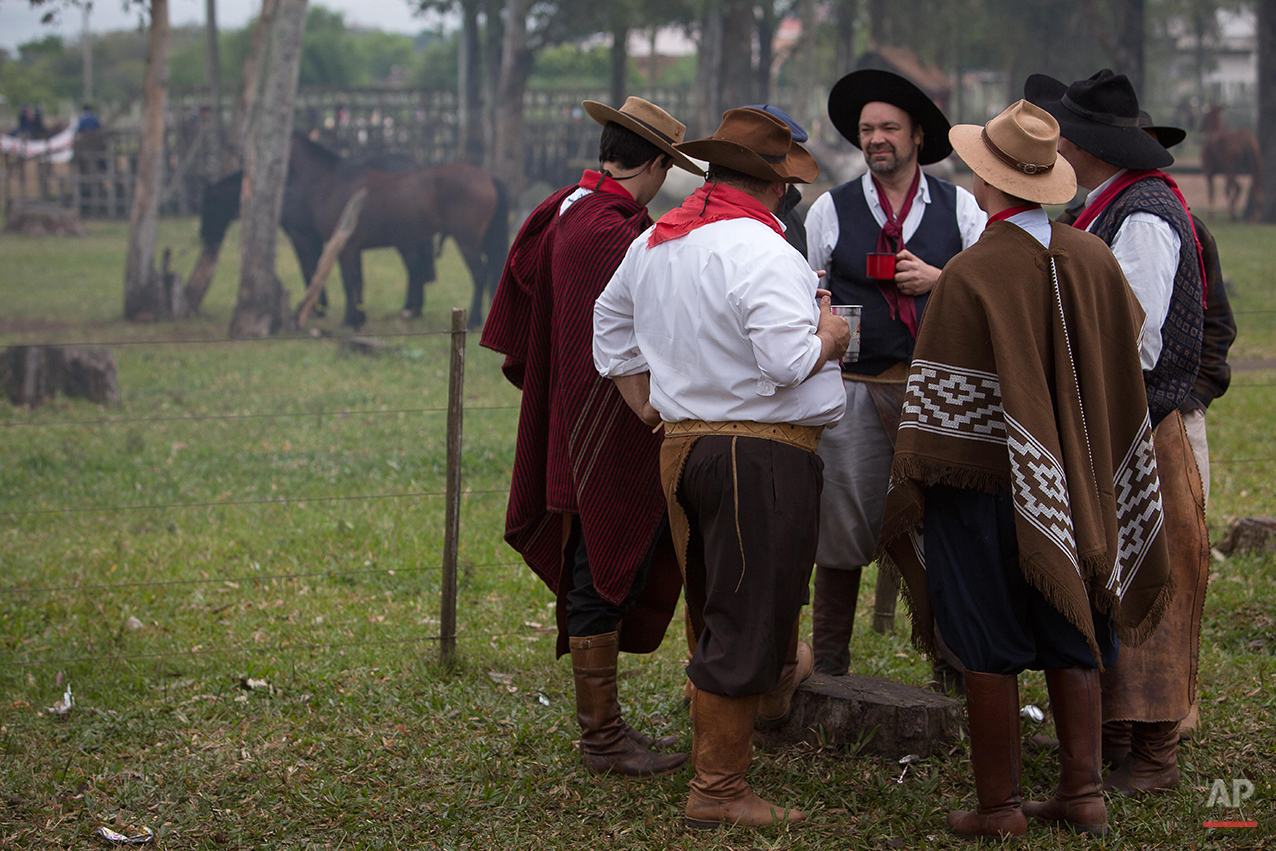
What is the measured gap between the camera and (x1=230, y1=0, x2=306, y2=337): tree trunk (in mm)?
14797

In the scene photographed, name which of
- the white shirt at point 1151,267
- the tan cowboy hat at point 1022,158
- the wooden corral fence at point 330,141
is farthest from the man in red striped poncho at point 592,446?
the wooden corral fence at point 330,141

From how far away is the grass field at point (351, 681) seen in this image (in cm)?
350

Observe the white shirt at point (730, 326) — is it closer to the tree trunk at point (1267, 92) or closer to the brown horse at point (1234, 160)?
the tree trunk at point (1267, 92)

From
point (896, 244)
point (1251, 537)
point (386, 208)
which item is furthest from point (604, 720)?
point (386, 208)

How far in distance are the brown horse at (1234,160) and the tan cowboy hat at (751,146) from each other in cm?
2357

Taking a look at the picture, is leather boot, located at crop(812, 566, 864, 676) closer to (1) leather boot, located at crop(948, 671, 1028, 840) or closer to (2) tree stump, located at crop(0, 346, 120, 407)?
(1) leather boot, located at crop(948, 671, 1028, 840)

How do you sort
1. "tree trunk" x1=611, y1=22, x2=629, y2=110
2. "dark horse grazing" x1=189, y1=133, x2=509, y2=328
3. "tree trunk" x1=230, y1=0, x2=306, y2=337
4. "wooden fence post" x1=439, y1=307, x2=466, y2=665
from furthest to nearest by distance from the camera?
"tree trunk" x1=611, y1=22, x2=629, y2=110
"dark horse grazing" x1=189, y1=133, x2=509, y2=328
"tree trunk" x1=230, y1=0, x2=306, y2=337
"wooden fence post" x1=439, y1=307, x2=466, y2=665

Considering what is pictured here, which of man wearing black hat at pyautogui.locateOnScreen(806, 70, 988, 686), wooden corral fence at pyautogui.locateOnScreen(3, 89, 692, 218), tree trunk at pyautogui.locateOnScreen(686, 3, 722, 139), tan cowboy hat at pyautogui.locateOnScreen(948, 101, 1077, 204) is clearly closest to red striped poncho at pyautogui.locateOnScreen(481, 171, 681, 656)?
man wearing black hat at pyautogui.locateOnScreen(806, 70, 988, 686)

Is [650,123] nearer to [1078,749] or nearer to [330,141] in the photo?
[1078,749]

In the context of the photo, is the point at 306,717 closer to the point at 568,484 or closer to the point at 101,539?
the point at 568,484

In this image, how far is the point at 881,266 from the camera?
3.83 metres

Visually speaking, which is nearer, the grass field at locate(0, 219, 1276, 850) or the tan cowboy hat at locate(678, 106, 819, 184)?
the tan cowboy hat at locate(678, 106, 819, 184)

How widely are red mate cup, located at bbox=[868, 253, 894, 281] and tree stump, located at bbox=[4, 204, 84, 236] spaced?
66.8 feet

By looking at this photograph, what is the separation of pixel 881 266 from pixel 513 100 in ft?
56.9
